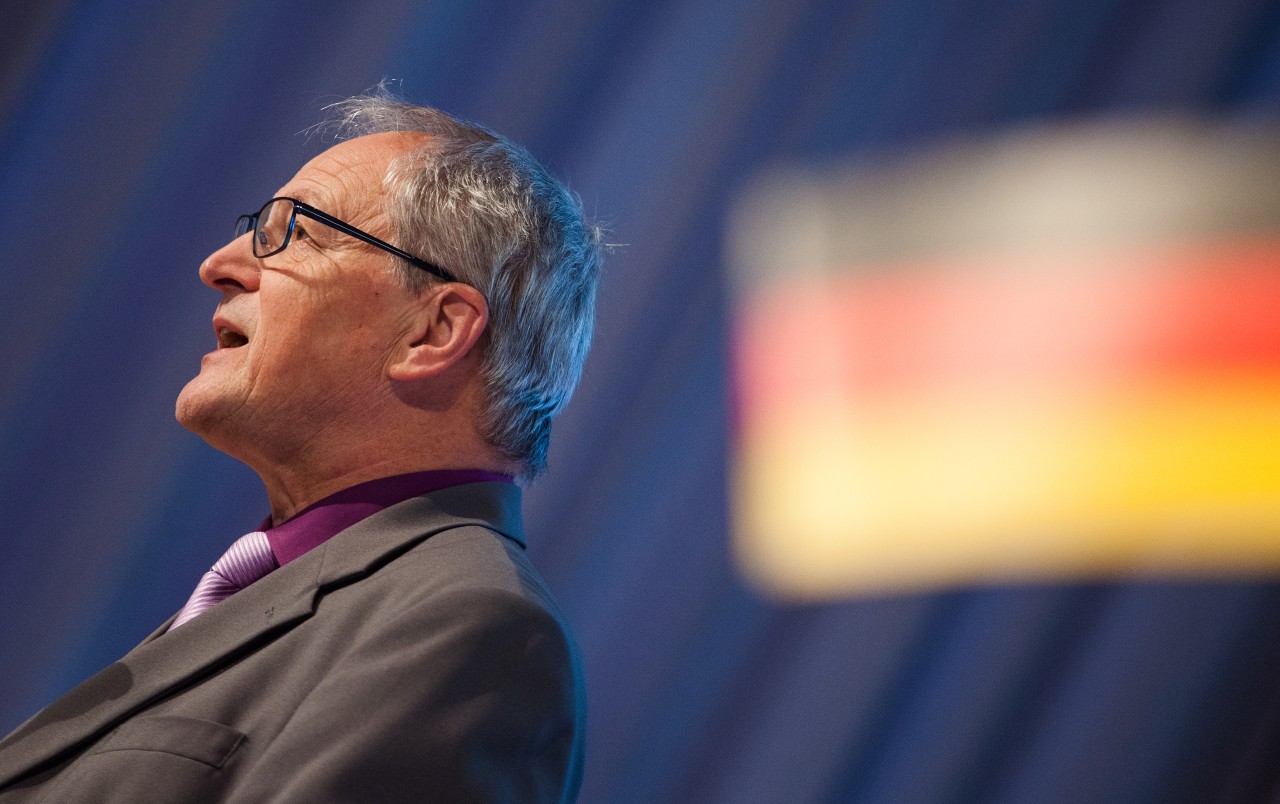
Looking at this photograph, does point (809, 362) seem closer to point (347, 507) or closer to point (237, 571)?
point (347, 507)

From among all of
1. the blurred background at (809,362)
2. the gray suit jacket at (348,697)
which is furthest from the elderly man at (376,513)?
the blurred background at (809,362)

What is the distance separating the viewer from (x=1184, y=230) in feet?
5.19

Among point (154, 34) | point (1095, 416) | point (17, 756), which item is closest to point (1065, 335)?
point (1095, 416)

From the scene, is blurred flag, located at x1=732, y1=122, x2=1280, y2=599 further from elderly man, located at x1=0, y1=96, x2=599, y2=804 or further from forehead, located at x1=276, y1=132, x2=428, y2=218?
forehead, located at x1=276, y1=132, x2=428, y2=218

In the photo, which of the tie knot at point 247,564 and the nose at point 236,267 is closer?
the tie knot at point 247,564

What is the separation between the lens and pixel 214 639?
1.14 metres

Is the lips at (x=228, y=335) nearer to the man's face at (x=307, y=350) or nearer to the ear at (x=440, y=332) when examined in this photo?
the man's face at (x=307, y=350)

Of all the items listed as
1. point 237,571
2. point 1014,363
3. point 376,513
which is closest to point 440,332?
point 376,513

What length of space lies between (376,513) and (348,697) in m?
0.31

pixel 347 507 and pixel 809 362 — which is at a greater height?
pixel 809 362

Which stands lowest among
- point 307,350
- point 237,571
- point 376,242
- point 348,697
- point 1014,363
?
point 237,571

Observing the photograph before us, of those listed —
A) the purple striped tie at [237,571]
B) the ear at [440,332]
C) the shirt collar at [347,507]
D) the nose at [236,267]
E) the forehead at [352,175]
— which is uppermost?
the forehead at [352,175]

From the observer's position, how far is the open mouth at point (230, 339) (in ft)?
4.74

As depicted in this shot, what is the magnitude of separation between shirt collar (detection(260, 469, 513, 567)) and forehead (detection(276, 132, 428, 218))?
1.04 ft
